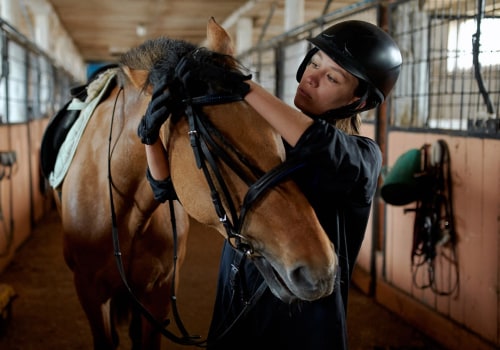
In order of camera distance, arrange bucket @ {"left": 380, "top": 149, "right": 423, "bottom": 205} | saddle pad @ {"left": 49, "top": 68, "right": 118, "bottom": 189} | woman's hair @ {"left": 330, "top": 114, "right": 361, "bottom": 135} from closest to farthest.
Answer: woman's hair @ {"left": 330, "top": 114, "right": 361, "bottom": 135} → saddle pad @ {"left": 49, "top": 68, "right": 118, "bottom": 189} → bucket @ {"left": 380, "top": 149, "right": 423, "bottom": 205}

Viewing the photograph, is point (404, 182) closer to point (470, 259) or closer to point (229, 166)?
point (470, 259)

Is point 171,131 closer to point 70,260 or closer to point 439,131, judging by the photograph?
point 70,260

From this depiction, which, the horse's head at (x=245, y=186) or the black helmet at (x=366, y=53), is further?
the black helmet at (x=366, y=53)

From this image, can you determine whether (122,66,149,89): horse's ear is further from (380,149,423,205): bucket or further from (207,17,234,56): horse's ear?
(380,149,423,205): bucket

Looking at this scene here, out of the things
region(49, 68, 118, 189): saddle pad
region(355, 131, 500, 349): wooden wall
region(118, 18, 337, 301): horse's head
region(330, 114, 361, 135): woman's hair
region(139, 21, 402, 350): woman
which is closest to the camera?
region(118, 18, 337, 301): horse's head

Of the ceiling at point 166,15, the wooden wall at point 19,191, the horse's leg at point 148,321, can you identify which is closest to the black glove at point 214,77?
the horse's leg at point 148,321

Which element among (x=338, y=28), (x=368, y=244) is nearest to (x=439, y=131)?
(x=368, y=244)

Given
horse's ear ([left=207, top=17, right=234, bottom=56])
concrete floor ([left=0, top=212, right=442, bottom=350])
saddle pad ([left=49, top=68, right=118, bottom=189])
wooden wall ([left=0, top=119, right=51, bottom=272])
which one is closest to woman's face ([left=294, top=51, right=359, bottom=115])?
horse's ear ([left=207, top=17, right=234, bottom=56])

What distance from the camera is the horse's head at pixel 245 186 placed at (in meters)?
0.98

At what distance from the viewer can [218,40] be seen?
1.16 meters

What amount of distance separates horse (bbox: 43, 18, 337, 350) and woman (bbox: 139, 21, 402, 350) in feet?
0.45

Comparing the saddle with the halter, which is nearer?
the halter

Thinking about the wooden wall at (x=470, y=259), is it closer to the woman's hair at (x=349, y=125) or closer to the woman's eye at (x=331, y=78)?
the woman's hair at (x=349, y=125)

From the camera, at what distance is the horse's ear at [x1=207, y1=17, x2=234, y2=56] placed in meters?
1.15
